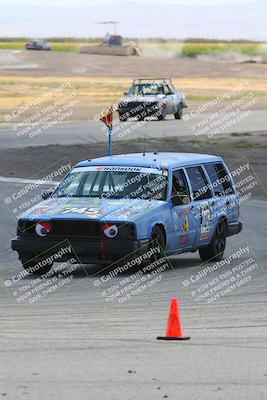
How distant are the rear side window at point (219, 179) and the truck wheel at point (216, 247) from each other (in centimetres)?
53

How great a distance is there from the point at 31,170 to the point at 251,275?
15132mm

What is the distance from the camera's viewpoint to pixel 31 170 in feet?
94.4

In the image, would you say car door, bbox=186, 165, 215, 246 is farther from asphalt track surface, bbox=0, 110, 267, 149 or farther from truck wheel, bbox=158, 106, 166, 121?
truck wheel, bbox=158, 106, 166, 121

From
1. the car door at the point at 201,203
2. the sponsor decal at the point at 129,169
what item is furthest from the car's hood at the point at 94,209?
the car door at the point at 201,203

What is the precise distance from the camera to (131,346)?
30.5 ft

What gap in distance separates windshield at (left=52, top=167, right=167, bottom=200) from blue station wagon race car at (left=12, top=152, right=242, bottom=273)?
0.01 metres

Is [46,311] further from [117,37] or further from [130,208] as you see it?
[117,37]

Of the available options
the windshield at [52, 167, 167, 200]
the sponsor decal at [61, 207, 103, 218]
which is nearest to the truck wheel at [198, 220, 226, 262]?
the windshield at [52, 167, 167, 200]

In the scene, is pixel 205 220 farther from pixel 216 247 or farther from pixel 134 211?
pixel 134 211

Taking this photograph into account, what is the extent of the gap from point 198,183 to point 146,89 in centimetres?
2862

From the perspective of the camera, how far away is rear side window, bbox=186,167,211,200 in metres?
15.6

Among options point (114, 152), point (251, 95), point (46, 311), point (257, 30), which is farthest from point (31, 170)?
point (257, 30)

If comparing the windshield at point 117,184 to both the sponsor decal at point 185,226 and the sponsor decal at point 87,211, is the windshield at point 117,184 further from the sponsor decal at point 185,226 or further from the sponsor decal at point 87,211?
the sponsor decal at point 87,211

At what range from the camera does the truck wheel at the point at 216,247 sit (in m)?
15.8
